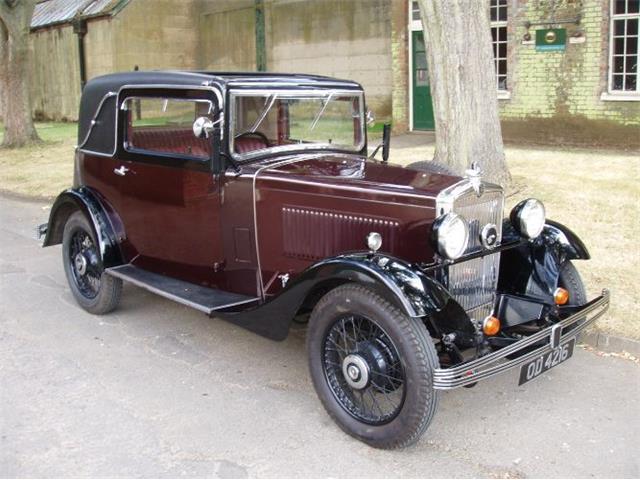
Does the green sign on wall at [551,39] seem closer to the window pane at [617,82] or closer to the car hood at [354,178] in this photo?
the window pane at [617,82]

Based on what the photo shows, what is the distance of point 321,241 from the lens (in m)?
→ 4.10

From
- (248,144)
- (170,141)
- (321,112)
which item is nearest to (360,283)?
(248,144)

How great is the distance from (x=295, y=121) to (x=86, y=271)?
2.08 meters

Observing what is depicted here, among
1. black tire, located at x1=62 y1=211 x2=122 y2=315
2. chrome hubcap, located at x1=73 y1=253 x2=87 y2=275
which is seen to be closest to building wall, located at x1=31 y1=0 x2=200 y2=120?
black tire, located at x1=62 y1=211 x2=122 y2=315

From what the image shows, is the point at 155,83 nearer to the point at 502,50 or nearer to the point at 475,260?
the point at 475,260

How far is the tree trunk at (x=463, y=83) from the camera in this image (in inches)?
294

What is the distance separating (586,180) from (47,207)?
749 cm

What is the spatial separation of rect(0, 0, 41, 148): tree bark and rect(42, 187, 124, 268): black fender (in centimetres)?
1138

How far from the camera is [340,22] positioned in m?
16.9

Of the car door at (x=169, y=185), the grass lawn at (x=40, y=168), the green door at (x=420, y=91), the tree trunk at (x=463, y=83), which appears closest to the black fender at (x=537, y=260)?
the car door at (x=169, y=185)

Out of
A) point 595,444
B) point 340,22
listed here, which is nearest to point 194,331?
point 595,444

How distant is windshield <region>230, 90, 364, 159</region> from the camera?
178 inches

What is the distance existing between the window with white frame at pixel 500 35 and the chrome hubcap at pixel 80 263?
31.8 feet

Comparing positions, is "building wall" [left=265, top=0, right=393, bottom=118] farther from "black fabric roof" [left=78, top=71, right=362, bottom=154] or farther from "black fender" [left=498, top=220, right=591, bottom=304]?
"black fender" [left=498, top=220, right=591, bottom=304]
